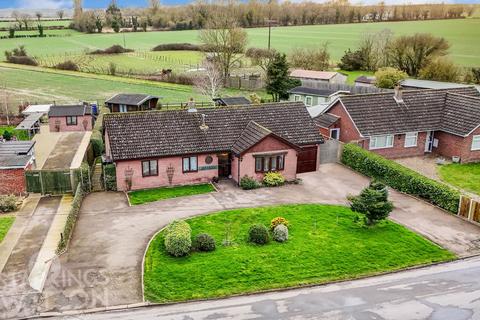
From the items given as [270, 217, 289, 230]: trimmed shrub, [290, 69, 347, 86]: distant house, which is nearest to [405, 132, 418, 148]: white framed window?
[270, 217, 289, 230]: trimmed shrub

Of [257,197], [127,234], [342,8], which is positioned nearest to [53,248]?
[127,234]

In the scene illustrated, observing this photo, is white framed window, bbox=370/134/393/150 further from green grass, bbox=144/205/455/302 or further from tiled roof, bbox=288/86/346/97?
tiled roof, bbox=288/86/346/97

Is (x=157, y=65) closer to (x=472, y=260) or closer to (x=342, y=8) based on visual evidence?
(x=472, y=260)

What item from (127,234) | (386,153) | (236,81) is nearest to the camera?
(127,234)

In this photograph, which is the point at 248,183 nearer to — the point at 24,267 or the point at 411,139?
the point at 24,267

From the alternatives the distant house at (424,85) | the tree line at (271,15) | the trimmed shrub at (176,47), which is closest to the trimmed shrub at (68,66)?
the trimmed shrub at (176,47)

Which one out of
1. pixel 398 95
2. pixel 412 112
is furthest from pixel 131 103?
pixel 412 112
